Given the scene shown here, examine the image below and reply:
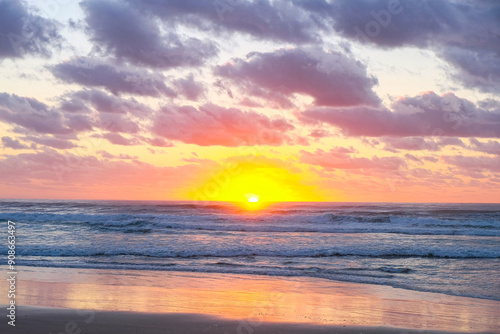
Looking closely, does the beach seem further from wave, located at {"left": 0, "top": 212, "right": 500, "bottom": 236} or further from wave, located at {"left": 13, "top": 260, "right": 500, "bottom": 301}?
wave, located at {"left": 0, "top": 212, "right": 500, "bottom": 236}

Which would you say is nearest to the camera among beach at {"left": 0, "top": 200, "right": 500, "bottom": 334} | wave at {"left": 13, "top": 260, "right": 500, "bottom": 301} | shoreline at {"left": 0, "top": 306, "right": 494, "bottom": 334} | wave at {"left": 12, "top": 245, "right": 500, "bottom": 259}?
shoreline at {"left": 0, "top": 306, "right": 494, "bottom": 334}

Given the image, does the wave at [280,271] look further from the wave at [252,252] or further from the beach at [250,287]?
the wave at [252,252]

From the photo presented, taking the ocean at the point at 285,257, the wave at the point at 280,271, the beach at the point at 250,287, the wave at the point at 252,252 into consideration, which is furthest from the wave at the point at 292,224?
the wave at the point at 280,271

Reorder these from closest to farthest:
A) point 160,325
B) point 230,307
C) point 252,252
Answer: point 160,325 → point 230,307 → point 252,252

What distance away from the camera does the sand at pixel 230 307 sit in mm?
8898

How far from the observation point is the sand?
29.2ft

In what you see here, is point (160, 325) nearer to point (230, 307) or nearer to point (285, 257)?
point (230, 307)

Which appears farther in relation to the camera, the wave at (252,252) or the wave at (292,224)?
the wave at (292,224)

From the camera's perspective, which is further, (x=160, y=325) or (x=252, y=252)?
(x=252, y=252)

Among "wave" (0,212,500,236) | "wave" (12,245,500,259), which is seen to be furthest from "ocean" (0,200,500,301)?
"wave" (0,212,500,236)

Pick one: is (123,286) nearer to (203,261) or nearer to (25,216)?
(203,261)

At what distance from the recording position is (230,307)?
1053 centimetres

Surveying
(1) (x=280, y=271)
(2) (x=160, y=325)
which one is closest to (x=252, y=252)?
(1) (x=280, y=271)

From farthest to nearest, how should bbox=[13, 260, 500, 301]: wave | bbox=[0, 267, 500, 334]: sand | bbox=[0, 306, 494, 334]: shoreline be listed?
bbox=[13, 260, 500, 301]: wave < bbox=[0, 267, 500, 334]: sand < bbox=[0, 306, 494, 334]: shoreline
